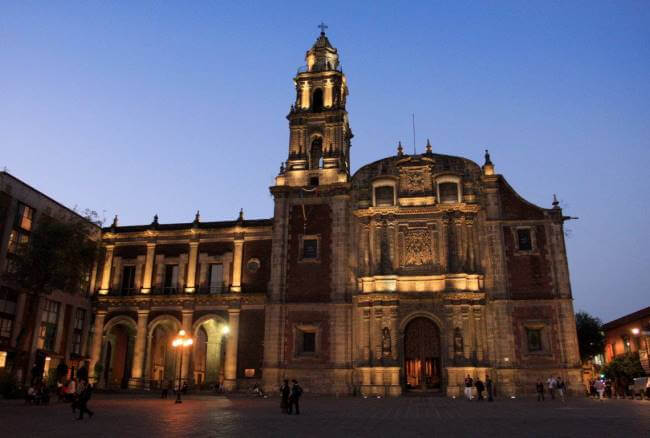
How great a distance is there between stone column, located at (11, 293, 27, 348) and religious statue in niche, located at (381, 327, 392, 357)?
23524 mm

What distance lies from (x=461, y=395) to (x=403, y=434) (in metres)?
22.5

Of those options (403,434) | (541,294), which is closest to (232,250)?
(541,294)

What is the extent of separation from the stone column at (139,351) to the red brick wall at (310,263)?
11929 mm

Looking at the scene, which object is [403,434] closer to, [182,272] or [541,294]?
[541,294]

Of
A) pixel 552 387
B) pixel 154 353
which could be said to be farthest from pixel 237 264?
pixel 552 387

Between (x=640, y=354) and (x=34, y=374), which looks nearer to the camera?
(x=34, y=374)

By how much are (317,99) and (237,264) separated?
14.6 metres

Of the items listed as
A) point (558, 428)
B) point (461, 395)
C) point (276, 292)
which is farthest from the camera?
point (276, 292)

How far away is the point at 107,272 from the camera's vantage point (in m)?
44.5

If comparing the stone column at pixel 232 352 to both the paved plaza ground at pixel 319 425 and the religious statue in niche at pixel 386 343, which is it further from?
the paved plaza ground at pixel 319 425

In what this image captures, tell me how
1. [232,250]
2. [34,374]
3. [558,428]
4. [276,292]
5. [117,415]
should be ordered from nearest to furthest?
[558,428], [117,415], [34,374], [276,292], [232,250]

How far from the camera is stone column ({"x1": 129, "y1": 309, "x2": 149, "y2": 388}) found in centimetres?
4088

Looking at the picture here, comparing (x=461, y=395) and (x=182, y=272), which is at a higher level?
(x=182, y=272)

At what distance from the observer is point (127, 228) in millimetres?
45562
